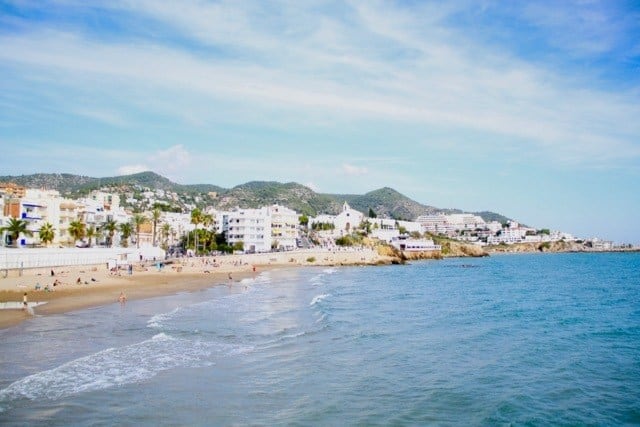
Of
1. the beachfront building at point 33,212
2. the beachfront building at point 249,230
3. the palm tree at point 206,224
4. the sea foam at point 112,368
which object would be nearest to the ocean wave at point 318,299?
the sea foam at point 112,368

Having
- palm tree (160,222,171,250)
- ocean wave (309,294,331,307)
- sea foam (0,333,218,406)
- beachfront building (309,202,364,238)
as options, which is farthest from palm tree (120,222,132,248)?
sea foam (0,333,218,406)

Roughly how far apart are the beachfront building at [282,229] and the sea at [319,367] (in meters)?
79.9

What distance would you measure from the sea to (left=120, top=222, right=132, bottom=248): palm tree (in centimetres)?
5128

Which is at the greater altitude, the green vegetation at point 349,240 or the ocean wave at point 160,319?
the green vegetation at point 349,240

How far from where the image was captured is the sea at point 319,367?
569 inches

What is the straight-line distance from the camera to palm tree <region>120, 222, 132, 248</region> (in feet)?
277

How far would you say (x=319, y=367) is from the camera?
1947 centimetres

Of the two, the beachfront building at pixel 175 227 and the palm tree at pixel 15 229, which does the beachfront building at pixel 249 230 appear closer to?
the beachfront building at pixel 175 227

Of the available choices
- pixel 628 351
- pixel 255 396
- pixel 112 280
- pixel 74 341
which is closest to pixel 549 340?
pixel 628 351

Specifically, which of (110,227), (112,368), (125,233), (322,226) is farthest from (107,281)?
(322,226)

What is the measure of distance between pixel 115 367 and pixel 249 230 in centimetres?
8559

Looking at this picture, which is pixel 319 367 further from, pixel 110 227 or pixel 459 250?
pixel 459 250

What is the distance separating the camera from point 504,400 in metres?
15.9

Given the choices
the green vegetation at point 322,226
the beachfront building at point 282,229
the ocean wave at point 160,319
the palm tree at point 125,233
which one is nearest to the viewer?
the ocean wave at point 160,319
